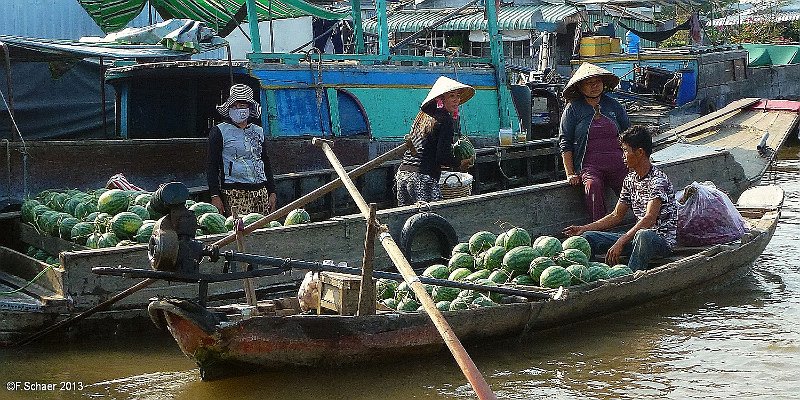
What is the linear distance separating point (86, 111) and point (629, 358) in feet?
30.2

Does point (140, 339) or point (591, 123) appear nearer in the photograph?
point (140, 339)

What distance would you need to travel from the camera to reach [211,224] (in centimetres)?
730

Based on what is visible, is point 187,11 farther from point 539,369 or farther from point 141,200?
point 539,369

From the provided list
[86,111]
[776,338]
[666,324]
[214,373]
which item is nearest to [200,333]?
[214,373]

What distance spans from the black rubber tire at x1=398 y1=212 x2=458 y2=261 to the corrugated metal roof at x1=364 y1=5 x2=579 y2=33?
16262mm

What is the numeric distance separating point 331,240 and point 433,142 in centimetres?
143

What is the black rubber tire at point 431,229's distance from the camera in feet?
25.7

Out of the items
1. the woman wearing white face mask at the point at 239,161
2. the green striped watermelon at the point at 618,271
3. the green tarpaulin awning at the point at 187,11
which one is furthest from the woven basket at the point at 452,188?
the green tarpaulin awning at the point at 187,11

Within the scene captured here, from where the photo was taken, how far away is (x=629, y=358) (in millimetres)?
6832

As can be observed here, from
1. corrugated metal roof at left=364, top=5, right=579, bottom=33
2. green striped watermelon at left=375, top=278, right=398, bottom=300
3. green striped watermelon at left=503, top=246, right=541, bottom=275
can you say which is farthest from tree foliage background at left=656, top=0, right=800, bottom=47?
green striped watermelon at left=375, top=278, right=398, bottom=300

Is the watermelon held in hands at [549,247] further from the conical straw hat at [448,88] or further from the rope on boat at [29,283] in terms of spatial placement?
the rope on boat at [29,283]

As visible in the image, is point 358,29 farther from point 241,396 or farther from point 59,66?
point 241,396

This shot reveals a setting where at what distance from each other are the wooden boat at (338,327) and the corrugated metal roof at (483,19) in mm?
17542

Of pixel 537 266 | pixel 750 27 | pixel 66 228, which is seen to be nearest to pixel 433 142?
pixel 537 266
